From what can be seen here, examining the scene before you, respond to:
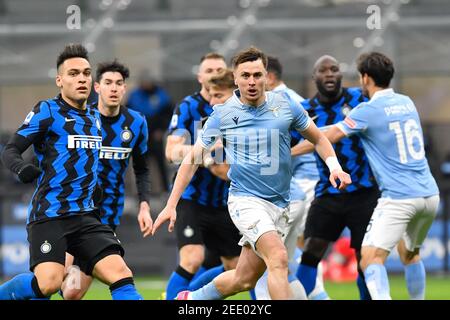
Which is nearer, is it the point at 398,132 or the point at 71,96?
the point at 71,96

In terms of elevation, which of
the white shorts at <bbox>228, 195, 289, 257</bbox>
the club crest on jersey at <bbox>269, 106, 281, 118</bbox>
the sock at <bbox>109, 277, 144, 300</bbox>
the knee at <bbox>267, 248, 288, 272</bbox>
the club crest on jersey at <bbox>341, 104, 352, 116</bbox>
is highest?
the club crest on jersey at <bbox>341, 104, 352, 116</bbox>

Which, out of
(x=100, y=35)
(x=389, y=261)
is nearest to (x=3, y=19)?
(x=100, y=35)

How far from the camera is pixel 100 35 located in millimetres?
16203

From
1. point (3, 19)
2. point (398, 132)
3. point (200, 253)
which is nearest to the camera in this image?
point (398, 132)

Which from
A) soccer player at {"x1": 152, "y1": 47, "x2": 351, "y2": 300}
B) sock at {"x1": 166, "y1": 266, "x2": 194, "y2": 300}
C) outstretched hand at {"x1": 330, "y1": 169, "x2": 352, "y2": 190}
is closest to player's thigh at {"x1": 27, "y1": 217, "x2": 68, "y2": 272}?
soccer player at {"x1": 152, "y1": 47, "x2": 351, "y2": 300}

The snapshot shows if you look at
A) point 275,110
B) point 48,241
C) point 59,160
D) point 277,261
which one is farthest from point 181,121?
point 277,261

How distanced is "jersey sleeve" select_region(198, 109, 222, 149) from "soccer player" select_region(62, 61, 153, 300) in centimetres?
123

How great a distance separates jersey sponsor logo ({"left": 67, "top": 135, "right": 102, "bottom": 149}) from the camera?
819 centimetres

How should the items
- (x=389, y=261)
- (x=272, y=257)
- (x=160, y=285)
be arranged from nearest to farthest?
1. (x=272, y=257)
2. (x=160, y=285)
3. (x=389, y=261)

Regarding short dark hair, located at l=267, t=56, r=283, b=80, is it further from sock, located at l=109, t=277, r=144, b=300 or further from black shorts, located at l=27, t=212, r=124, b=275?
sock, located at l=109, t=277, r=144, b=300

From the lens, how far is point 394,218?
9.15 metres

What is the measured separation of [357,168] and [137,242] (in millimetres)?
6279

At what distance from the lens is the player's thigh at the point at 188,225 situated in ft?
33.2

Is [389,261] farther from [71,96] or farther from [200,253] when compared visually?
[71,96]
